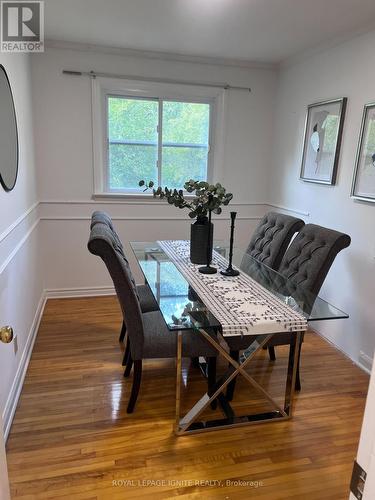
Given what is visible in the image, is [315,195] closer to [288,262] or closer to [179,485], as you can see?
[288,262]

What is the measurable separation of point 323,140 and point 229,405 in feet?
7.29

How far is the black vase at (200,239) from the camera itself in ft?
7.64

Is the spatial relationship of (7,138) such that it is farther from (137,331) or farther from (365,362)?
(365,362)

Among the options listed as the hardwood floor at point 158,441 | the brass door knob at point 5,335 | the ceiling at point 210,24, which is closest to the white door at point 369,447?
the brass door knob at point 5,335

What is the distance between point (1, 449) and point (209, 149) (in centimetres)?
335

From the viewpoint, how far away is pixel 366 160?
255cm

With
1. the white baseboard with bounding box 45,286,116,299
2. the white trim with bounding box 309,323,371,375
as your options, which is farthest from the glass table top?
the white baseboard with bounding box 45,286,116,299

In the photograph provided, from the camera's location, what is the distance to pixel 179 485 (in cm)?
161

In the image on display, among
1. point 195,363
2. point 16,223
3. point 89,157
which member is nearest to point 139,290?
point 195,363

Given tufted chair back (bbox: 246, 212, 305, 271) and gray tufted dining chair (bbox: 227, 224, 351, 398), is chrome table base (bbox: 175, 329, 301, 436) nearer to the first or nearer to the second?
gray tufted dining chair (bbox: 227, 224, 351, 398)

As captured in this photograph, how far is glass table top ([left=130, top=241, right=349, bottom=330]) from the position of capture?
5.68 feet

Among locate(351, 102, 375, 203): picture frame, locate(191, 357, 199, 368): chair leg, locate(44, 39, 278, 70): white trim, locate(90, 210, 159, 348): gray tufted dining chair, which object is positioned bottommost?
locate(191, 357, 199, 368): chair leg

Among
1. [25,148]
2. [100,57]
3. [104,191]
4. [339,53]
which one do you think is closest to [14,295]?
[25,148]

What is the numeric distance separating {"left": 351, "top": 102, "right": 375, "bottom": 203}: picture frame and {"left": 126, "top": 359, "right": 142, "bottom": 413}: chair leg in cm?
190
